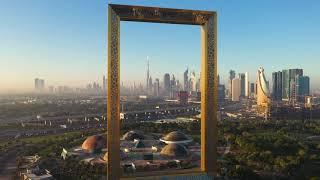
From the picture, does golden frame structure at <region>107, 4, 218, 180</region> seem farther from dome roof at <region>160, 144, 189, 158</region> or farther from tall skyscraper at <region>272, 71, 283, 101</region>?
tall skyscraper at <region>272, 71, 283, 101</region>

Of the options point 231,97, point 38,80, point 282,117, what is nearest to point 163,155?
point 282,117

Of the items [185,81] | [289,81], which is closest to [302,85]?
[289,81]

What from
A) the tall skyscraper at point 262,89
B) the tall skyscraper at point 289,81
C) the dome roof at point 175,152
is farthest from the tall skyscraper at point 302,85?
the dome roof at point 175,152

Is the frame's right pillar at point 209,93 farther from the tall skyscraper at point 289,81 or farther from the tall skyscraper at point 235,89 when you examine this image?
the tall skyscraper at point 235,89

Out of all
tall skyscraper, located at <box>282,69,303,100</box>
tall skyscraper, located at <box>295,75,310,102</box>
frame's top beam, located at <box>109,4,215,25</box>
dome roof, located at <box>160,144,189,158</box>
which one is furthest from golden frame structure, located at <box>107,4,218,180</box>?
tall skyscraper, located at <box>295,75,310,102</box>

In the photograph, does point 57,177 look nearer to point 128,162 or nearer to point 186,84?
point 128,162
